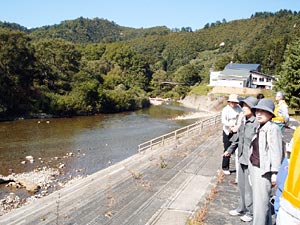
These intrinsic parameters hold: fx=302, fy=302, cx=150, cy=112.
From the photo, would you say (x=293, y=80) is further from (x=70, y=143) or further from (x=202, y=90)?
(x=202, y=90)

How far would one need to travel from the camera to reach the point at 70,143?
68.6ft

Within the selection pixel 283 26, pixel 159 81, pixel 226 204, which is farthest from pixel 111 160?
pixel 283 26

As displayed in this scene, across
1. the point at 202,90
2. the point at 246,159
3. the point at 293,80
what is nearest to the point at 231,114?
the point at 246,159

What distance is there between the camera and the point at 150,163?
34.4 ft

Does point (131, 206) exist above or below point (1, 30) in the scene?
below

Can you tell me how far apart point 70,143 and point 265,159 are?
61.7ft

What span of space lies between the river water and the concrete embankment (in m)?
6.07

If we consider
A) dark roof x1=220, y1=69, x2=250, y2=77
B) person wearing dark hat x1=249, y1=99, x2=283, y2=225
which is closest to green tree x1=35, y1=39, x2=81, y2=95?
dark roof x1=220, y1=69, x2=250, y2=77

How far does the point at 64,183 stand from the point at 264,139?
10801mm

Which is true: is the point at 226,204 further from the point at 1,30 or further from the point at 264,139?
the point at 1,30

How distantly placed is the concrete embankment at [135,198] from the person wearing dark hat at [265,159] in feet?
6.13

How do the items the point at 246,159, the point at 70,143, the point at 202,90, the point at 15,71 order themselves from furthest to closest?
the point at 202,90, the point at 15,71, the point at 70,143, the point at 246,159

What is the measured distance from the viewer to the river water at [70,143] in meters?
15.6

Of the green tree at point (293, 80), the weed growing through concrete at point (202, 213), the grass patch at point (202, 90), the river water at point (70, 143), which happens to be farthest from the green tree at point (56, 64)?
the weed growing through concrete at point (202, 213)
